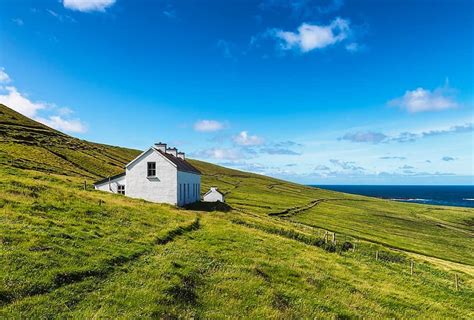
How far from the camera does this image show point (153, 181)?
54.4m

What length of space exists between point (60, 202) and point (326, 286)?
2284cm

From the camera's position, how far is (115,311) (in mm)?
14141

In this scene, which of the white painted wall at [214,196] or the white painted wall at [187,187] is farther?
the white painted wall at [214,196]

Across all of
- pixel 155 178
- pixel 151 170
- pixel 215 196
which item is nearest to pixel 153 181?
pixel 155 178

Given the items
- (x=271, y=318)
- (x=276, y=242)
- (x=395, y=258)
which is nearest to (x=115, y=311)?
(x=271, y=318)

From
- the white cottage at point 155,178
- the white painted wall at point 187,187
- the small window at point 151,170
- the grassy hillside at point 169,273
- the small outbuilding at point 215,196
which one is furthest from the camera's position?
the small outbuilding at point 215,196

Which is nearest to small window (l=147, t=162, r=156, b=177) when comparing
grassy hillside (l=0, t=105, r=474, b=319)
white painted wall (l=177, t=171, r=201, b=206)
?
white painted wall (l=177, t=171, r=201, b=206)

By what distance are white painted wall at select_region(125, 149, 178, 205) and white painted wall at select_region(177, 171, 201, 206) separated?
56.1 inches

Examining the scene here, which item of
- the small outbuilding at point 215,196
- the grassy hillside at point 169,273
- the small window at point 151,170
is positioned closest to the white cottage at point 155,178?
the small window at point 151,170

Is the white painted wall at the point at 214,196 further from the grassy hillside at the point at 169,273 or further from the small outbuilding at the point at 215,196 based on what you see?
the grassy hillside at the point at 169,273

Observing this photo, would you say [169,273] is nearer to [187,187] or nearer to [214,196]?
[187,187]

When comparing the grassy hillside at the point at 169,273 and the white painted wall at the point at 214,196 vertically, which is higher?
the white painted wall at the point at 214,196

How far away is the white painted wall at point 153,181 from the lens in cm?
5366

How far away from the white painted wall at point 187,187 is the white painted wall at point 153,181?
1.43 meters
